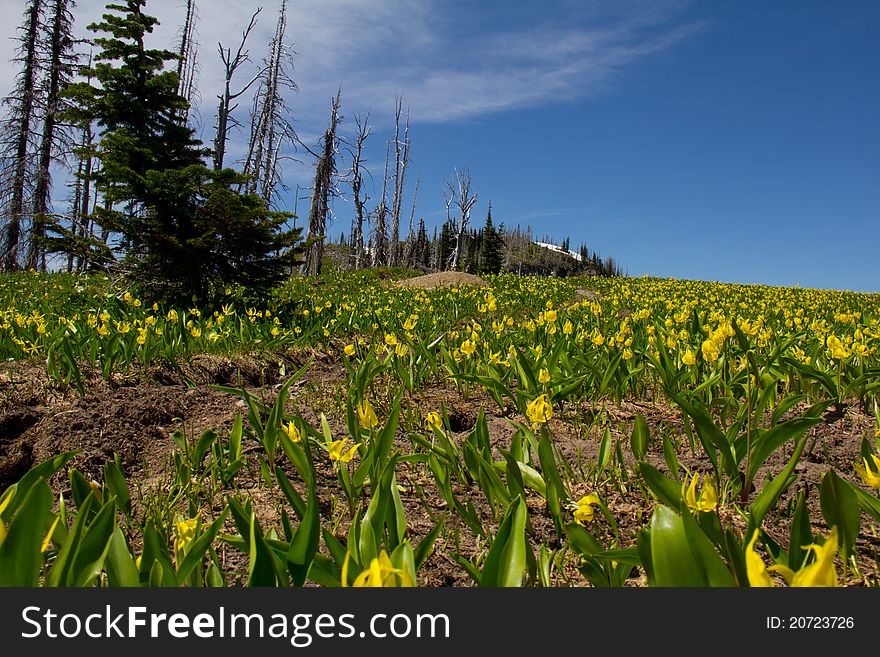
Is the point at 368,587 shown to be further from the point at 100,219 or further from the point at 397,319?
the point at 100,219

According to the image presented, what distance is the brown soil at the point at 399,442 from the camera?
1.66 meters

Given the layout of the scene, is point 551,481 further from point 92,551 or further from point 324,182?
point 324,182

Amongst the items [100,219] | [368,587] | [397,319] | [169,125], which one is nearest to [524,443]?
[368,587]

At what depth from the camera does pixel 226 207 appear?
5.75 m

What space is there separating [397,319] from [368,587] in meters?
5.96

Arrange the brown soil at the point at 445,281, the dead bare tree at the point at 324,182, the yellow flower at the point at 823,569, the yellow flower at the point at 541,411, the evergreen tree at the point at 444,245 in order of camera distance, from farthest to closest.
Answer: the evergreen tree at the point at 444,245 < the dead bare tree at the point at 324,182 < the brown soil at the point at 445,281 < the yellow flower at the point at 541,411 < the yellow flower at the point at 823,569

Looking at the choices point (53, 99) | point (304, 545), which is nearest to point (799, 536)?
point (304, 545)

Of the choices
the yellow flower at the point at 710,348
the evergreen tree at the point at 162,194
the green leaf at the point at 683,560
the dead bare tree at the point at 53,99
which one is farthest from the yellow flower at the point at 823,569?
the dead bare tree at the point at 53,99

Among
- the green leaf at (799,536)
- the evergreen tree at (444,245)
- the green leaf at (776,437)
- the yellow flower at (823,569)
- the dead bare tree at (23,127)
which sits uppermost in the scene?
the evergreen tree at (444,245)

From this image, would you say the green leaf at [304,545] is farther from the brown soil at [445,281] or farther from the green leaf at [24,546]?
the brown soil at [445,281]

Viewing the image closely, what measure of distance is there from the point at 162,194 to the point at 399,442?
479 cm

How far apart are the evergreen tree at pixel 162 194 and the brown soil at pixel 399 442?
2.38 m

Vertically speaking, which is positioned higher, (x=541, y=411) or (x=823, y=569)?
(x=541, y=411)

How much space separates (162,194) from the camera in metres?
5.78
